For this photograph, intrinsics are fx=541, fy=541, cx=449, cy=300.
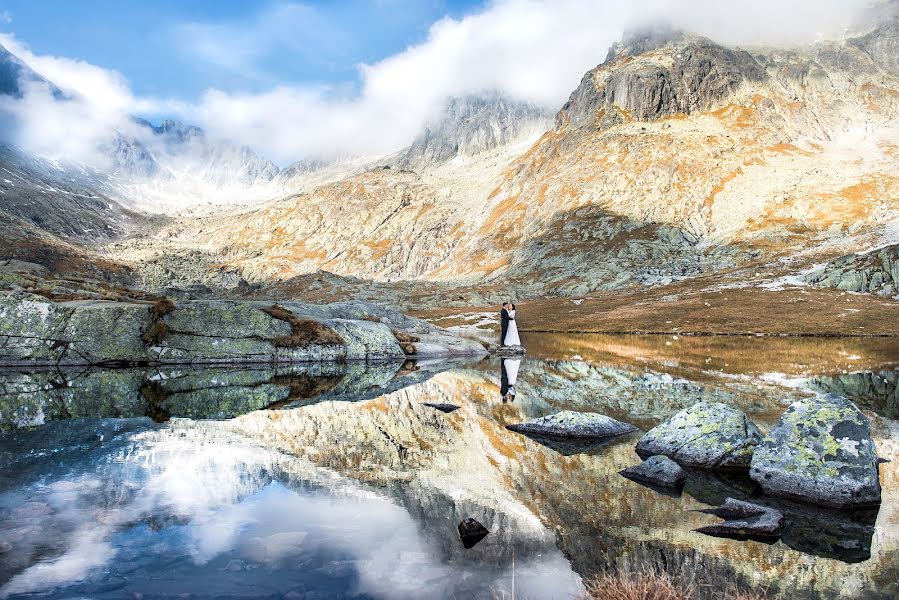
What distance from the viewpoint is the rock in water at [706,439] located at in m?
13.4

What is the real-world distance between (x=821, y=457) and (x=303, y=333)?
3357 centimetres

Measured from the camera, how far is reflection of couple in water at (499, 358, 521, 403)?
23.5 meters

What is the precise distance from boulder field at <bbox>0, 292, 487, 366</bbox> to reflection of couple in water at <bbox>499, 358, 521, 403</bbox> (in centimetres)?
886

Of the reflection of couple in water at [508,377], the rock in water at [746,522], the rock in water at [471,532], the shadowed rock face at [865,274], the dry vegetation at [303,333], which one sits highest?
the shadowed rock face at [865,274]

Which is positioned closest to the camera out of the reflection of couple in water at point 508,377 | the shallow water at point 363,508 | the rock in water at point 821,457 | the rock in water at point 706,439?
the shallow water at point 363,508

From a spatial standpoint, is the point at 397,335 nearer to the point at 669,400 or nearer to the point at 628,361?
the point at 628,361

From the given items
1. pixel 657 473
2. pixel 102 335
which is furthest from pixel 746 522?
pixel 102 335

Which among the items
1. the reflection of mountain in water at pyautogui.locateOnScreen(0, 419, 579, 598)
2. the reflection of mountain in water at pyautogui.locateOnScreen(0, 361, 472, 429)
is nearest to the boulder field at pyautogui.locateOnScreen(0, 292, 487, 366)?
the reflection of mountain in water at pyautogui.locateOnScreen(0, 361, 472, 429)

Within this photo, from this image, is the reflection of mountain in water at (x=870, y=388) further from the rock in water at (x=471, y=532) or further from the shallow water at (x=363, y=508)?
the rock in water at (x=471, y=532)

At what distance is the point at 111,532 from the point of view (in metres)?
8.85

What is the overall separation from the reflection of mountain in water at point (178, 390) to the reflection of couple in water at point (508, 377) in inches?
177

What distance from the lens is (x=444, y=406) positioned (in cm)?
2033

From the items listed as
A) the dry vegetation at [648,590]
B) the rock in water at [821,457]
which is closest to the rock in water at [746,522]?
the rock in water at [821,457]

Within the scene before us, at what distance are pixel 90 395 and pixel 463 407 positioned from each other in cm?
1537
